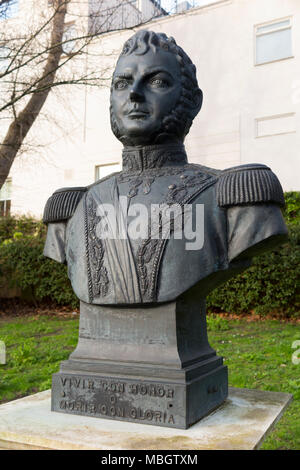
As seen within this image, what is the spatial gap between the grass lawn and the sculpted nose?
2818mm

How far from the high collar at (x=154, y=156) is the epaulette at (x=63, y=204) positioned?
0.36 meters

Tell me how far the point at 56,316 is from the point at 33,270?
3.98 feet

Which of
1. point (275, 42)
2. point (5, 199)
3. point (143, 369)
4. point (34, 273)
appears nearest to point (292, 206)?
point (275, 42)

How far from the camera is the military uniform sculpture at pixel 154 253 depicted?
2123 millimetres

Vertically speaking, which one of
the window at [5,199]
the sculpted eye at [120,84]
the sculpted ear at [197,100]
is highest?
the window at [5,199]

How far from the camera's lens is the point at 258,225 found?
2.11 m

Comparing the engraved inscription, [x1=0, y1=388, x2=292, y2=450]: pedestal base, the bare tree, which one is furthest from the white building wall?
[x1=0, y1=388, x2=292, y2=450]: pedestal base

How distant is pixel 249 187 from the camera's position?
2131 millimetres

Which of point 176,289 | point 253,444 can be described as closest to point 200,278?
point 176,289

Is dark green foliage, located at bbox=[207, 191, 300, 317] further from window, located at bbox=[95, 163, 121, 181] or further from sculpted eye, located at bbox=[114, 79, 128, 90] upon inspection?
window, located at bbox=[95, 163, 121, 181]

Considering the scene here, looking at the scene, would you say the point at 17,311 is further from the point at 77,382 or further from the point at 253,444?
the point at 253,444

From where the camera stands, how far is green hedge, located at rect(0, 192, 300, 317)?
7.24 m

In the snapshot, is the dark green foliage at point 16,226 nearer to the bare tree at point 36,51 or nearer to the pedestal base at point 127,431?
the bare tree at point 36,51

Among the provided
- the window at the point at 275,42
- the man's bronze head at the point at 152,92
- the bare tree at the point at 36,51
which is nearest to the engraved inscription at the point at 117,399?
the man's bronze head at the point at 152,92
